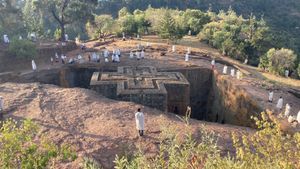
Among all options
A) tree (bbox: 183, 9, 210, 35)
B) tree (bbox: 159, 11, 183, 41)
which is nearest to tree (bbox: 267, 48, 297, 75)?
tree (bbox: 159, 11, 183, 41)

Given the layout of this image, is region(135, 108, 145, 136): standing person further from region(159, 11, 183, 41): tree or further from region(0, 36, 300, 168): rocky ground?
region(159, 11, 183, 41): tree

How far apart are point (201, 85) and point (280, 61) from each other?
8.13 m

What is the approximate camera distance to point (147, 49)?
24.5 meters

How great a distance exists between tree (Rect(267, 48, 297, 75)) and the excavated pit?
715cm

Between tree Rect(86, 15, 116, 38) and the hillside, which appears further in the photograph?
the hillside

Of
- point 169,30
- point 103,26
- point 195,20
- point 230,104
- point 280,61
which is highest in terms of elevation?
point 195,20

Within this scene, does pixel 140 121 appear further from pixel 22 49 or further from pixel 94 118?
pixel 22 49

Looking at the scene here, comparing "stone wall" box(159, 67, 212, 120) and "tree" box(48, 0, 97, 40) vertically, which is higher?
"tree" box(48, 0, 97, 40)

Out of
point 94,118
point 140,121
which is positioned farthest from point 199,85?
point 140,121

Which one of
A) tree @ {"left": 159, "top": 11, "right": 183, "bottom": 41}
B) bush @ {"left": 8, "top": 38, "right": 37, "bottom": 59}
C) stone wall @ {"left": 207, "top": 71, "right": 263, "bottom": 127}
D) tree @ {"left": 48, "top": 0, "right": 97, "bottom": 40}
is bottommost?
stone wall @ {"left": 207, "top": 71, "right": 263, "bottom": 127}

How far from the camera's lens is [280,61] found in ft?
79.3

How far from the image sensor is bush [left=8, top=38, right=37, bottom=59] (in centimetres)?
2083

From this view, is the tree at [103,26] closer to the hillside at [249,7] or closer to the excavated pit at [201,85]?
the excavated pit at [201,85]

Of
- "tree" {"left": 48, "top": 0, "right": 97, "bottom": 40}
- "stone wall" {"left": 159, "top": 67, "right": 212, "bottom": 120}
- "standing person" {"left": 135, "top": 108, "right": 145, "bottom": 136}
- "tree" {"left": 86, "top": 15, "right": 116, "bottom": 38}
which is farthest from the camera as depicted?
"tree" {"left": 86, "top": 15, "right": 116, "bottom": 38}
